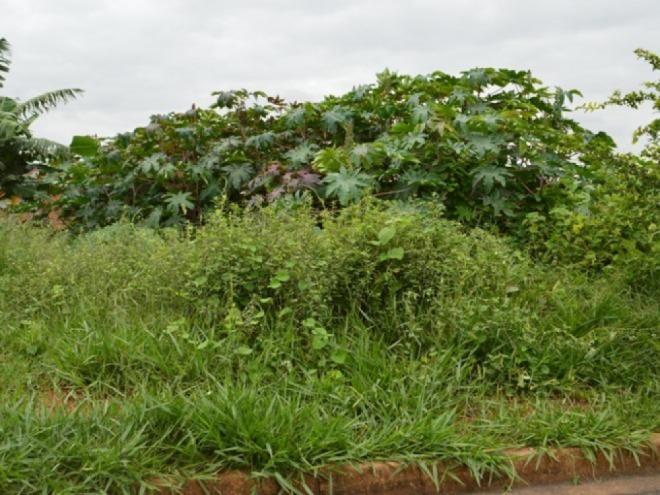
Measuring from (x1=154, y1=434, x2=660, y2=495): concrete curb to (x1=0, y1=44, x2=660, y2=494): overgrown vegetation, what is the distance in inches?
2.3

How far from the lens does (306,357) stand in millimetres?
4020

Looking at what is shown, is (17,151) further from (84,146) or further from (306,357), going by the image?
(306,357)

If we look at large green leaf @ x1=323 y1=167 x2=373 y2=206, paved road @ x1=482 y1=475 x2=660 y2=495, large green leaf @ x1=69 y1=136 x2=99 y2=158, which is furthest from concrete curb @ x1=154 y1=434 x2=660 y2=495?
large green leaf @ x1=69 y1=136 x2=99 y2=158

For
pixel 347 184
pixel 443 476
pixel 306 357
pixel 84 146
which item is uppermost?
pixel 84 146

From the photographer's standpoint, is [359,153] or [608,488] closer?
[608,488]

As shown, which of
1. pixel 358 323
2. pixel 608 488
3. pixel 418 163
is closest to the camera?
pixel 608 488

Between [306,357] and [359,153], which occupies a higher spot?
[359,153]

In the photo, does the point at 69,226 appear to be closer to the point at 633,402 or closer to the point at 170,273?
the point at 170,273

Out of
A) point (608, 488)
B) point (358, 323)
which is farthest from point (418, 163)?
point (608, 488)

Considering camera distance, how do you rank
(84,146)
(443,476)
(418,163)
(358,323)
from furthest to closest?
(84,146), (418,163), (358,323), (443,476)

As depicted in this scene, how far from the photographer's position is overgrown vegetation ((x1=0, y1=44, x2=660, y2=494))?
3248 mm

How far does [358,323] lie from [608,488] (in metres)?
1.56

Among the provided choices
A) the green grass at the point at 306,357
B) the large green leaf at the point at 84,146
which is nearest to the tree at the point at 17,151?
the large green leaf at the point at 84,146

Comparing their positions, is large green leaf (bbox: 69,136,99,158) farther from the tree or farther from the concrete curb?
the concrete curb
